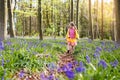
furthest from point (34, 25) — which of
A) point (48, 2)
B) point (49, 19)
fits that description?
point (48, 2)

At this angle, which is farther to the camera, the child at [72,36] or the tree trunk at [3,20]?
the tree trunk at [3,20]

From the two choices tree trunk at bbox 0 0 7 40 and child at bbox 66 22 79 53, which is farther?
tree trunk at bbox 0 0 7 40

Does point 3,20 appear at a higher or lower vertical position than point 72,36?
higher

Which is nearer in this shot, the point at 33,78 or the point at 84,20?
the point at 33,78

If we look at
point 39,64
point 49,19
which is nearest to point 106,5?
point 49,19

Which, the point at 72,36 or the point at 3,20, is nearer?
the point at 72,36

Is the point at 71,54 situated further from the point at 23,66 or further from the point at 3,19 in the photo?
the point at 23,66

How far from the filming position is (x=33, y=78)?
285 inches

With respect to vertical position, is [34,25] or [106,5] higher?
[106,5]

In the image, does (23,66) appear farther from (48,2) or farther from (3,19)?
(48,2)

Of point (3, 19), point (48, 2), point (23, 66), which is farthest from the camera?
point (48, 2)

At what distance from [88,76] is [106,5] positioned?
52395 millimetres

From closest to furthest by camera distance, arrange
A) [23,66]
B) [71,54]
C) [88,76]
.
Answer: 1. [88,76]
2. [23,66]
3. [71,54]

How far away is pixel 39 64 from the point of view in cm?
829
